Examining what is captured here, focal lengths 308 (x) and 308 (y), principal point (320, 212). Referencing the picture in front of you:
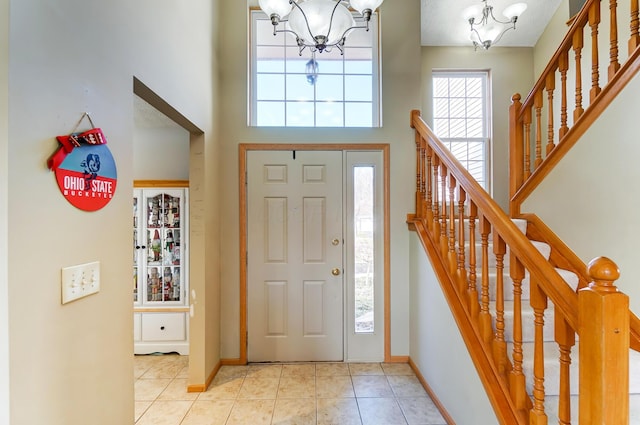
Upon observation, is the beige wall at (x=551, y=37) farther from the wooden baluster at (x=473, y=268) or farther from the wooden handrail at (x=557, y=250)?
the wooden baluster at (x=473, y=268)

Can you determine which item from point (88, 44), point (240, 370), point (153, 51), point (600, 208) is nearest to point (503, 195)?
point (600, 208)

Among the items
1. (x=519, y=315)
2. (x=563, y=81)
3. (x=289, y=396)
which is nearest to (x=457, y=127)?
(x=563, y=81)

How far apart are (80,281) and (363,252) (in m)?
2.20

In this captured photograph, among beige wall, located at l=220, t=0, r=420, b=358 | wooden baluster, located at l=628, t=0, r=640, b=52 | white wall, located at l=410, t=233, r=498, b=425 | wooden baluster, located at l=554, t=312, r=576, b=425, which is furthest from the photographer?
beige wall, located at l=220, t=0, r=420, b=358

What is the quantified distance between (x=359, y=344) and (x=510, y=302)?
1.40 meters

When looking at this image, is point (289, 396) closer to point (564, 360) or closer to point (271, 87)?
point (564, 360)

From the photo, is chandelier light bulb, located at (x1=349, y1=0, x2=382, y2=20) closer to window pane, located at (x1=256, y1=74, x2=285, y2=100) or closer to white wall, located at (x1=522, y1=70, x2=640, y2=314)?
window pane, located at (x1=256, y1=74, x2=285, y2=100)

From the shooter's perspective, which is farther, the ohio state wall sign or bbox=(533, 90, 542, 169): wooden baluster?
bbox=(533, 90, 542, 169): wooden baluster

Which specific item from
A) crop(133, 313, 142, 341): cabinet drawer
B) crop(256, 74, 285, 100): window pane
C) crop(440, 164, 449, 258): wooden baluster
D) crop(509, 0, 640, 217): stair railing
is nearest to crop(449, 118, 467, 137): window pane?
crop(509, 0, 640, 217): stair railing

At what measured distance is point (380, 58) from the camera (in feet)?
9.77

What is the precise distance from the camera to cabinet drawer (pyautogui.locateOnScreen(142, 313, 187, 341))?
10.1 ft

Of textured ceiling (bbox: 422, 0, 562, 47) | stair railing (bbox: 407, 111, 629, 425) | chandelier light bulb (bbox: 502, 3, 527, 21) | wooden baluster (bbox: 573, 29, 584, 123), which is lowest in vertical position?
stair railing (bbox: 407, 111, 629, 425)

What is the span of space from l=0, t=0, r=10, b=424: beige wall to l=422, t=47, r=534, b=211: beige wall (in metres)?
3.56

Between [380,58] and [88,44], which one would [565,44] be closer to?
[380,58]
